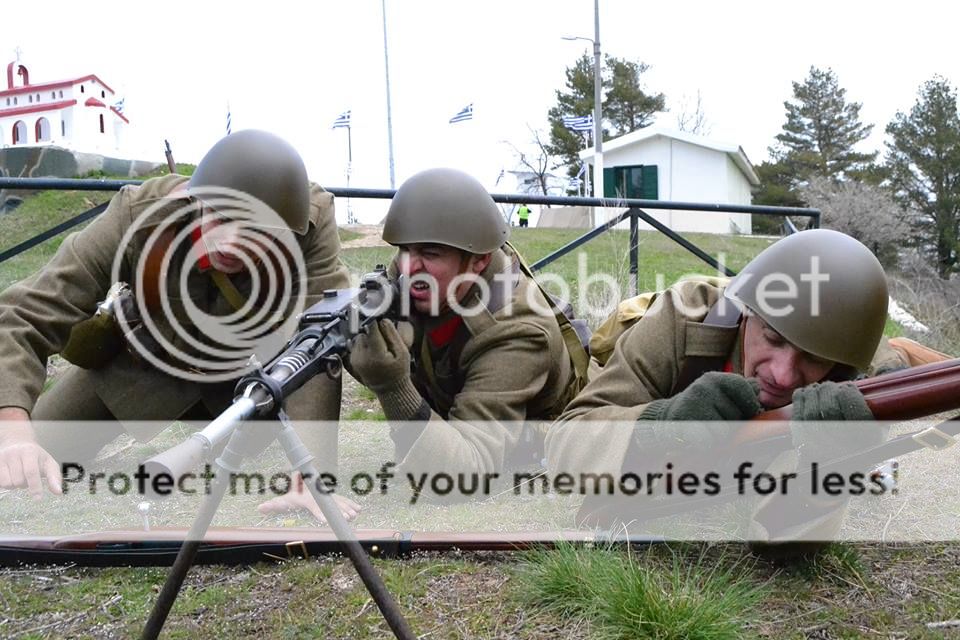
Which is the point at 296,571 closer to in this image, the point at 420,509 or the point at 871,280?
the point at 420,509

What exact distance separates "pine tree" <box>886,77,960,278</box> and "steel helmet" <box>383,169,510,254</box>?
3944cm

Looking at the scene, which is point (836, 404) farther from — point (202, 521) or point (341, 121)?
point (341, 121)

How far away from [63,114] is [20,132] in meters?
2.50

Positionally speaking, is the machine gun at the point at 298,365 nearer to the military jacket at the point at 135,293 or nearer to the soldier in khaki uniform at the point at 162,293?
the soldier in khaki uniform at the point at 162,293

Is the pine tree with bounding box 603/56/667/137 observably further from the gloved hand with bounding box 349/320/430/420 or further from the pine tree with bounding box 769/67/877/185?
the gloved hand with bounding box 349/320/430/420

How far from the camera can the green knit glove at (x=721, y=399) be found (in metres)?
2.55

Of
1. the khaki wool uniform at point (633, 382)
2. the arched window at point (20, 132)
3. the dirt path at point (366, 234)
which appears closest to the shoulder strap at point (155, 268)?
the khaki wool uniform at point (633, 382)

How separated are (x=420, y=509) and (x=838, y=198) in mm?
38073

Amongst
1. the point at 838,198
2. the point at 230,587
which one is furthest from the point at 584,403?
the point at 838,198

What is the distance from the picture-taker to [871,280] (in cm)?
281

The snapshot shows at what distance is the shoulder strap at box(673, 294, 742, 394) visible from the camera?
9.89 ft

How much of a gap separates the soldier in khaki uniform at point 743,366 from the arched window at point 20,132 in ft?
121

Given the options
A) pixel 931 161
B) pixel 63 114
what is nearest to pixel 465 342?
pixel 63 114

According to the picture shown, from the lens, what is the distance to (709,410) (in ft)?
8.43
